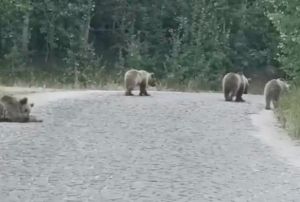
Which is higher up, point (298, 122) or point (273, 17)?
point (273, 17)

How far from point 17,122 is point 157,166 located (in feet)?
21.1

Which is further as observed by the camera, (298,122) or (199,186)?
(298,122)

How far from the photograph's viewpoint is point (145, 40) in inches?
1887

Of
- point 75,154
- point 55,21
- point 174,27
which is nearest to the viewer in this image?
point 75,154

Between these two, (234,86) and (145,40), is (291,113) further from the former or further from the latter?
(145,40)

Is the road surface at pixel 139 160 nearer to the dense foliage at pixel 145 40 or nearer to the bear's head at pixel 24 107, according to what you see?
the bear's head at pixel 24 107

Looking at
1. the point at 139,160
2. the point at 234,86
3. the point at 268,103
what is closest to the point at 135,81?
the point at 234,86

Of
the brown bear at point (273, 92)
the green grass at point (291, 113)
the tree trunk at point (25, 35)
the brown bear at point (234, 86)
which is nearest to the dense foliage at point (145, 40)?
the tree trunk at point (25, 35)

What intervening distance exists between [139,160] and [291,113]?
6.89 metres

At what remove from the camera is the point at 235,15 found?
153 feet

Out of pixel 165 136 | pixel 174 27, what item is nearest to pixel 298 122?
pixel 165 136

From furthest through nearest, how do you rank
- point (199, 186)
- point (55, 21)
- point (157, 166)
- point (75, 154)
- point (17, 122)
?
point (55, 21)
point (17, 122)
point (75, 154)
point (157, 166)
point (199, 186)

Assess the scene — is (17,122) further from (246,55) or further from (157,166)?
(246,55)

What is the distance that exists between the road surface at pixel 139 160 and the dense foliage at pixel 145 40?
22.7m
